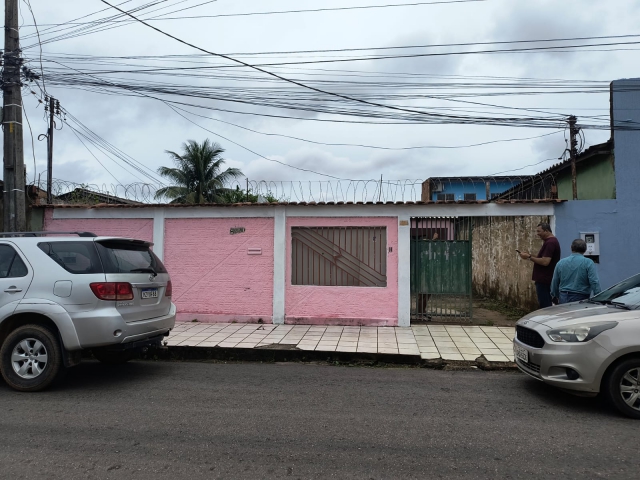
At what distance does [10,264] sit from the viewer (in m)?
5.35

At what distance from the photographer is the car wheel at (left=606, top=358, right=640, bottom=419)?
434cm

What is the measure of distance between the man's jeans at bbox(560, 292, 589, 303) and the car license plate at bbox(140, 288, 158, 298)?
5508 millimetres

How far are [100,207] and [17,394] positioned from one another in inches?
217

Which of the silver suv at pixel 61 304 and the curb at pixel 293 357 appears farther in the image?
the curb at pixel 293 357

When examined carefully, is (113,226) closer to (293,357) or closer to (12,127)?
(12,127)

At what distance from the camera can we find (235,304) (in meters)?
9.54

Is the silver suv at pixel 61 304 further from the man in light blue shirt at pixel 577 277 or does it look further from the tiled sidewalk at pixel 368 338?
the man in light blue shirt at pixel 577 277

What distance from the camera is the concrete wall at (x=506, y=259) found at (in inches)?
421

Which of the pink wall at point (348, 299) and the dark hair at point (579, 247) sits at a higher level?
the dark hair at point (579, 247)

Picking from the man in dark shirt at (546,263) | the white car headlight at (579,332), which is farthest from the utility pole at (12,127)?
the man in dark shirt at (546,263)

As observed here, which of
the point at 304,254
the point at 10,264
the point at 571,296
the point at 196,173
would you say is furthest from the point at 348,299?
the point at 196,173

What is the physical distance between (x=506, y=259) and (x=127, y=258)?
9.96 meters

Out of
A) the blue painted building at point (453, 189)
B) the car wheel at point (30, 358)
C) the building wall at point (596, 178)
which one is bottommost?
the car wheel at point (30, 358)

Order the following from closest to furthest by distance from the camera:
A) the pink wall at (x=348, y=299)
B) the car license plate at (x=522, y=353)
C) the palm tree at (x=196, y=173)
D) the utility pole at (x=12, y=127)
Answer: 1. the car license plate at (x=522, y=353)
2. the utility pole at (x=12, y=127)
3. the pink wall at (x=348, y=299)
4. the palm tree at (x=196, y=173)
